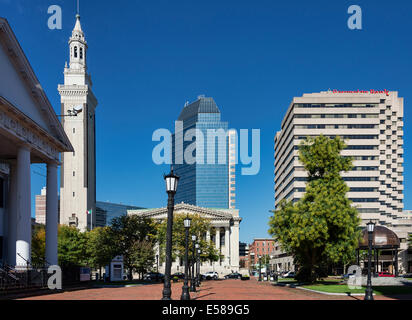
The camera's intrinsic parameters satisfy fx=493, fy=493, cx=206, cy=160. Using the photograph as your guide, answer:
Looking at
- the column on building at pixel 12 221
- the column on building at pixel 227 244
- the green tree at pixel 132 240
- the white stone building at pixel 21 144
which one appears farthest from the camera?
the column on building at pixel 227 244

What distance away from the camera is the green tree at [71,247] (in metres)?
72.1

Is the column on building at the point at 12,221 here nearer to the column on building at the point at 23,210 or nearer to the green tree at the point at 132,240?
the column on building at the point at 23,210

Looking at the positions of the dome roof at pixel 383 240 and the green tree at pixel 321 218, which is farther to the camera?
the dome roof at pixel 383 240

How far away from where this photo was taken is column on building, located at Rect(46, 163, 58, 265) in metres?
40.0

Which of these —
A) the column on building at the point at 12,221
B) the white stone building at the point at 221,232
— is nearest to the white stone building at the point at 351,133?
the white stone building at the point at 221,232

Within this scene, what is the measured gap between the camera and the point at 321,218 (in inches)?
1874

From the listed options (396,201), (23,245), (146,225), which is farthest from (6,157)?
(396,201)

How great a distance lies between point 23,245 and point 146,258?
35.9 meters

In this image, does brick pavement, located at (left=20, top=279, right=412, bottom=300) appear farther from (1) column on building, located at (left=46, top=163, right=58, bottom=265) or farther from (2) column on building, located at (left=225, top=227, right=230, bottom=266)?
(2) column on building, located at (left=225, top=227, right=230, bottom=266)

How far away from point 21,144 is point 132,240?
38656mm

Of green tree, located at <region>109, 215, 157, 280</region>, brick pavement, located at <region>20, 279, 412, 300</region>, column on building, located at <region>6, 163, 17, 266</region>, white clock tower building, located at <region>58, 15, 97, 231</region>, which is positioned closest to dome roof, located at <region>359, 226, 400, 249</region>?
brick pavement, located at <region>20, 279, 412, 300</region>

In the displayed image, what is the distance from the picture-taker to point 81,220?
5015 inches

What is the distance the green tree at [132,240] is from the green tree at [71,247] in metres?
7.23

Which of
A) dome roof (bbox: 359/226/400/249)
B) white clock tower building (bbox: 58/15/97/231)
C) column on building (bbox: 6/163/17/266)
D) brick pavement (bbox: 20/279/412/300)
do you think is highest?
white clock tower building (bbox: 58/15/97/231)
